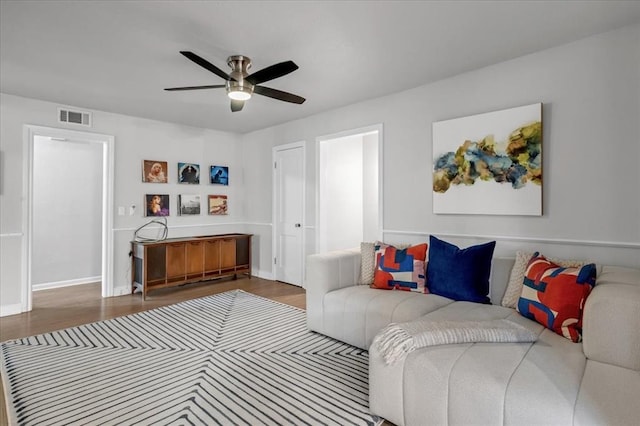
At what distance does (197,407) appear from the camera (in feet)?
6.50

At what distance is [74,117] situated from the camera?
420cm

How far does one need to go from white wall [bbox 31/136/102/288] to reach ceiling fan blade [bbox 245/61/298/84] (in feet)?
13.2

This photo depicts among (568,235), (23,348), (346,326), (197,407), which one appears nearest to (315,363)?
(346,326)

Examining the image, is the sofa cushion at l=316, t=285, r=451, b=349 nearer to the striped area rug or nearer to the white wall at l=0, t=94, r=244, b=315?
the striped area rug

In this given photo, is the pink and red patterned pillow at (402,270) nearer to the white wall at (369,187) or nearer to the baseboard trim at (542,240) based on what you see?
the baseboard trim at (542,240)

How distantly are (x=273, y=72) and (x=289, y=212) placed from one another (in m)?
2.77

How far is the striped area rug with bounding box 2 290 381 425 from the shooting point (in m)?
1.92

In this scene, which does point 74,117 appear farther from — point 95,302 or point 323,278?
point 323,278

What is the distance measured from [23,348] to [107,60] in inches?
100

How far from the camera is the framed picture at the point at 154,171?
4.82m

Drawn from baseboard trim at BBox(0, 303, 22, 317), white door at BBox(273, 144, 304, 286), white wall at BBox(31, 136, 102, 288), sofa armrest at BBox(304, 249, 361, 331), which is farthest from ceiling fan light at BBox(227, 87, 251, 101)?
white wall at BBox(31, 136, 102, 288)

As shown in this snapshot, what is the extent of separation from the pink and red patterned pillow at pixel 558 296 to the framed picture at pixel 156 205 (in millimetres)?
4682

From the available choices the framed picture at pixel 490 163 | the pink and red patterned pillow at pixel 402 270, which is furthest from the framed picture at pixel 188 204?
the framed picture at pixel 490 163

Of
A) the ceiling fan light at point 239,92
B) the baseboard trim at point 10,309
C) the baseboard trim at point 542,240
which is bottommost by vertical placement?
the baseboard trim at point 10,309
